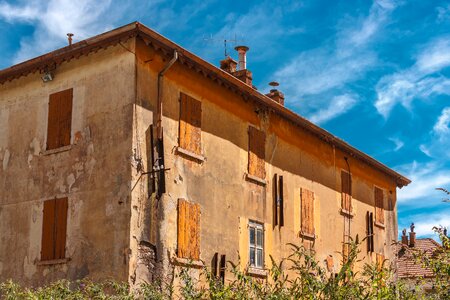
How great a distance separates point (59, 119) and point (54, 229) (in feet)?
8.42

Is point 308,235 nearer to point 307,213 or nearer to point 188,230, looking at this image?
point 307,213

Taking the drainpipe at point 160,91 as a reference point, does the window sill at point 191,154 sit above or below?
below

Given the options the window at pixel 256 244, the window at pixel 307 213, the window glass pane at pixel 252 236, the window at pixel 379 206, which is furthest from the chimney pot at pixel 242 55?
the window at pixel 379 206

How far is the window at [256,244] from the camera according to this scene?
1888 centimetres

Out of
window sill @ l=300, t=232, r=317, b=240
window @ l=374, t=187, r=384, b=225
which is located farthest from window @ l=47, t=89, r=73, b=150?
window @ l=374, t=187, r=384, b=225

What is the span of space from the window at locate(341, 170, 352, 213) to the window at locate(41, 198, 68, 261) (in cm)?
1058

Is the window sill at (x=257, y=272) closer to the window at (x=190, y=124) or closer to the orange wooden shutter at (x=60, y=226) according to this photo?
the window at (x=190, y=124)

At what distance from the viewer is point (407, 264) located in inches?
1225

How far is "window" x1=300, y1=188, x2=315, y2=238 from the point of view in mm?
21391

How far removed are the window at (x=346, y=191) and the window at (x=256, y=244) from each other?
530 centimetres

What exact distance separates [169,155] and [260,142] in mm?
4143

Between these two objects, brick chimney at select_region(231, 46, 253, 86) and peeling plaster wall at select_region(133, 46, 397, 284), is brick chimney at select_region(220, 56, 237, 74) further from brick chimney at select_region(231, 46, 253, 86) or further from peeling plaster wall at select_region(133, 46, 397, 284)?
peeling plaster wall at select_region(133, 46, 397, 284)

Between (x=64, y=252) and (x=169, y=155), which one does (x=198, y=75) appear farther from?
(x=64, y=252)

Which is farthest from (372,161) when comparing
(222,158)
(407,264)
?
(222,158)
